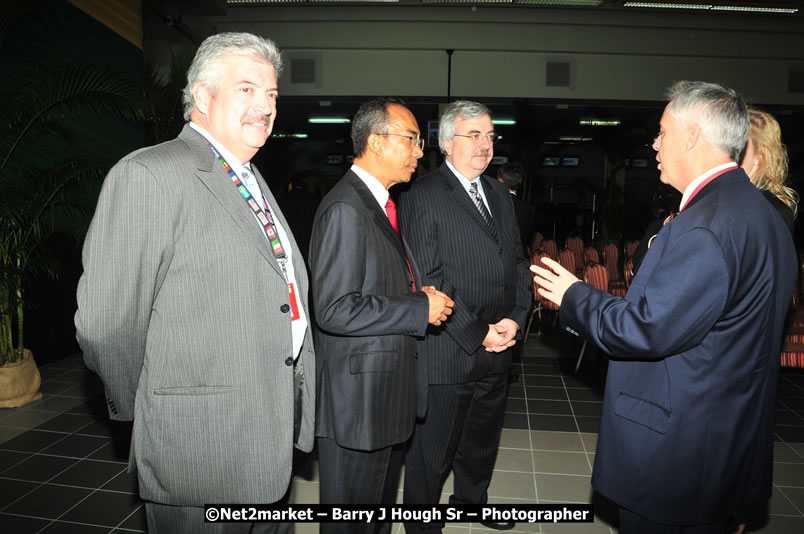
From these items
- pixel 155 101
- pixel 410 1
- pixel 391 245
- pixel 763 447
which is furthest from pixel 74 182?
pixel 410 1

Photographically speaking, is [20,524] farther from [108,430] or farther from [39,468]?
[108,430]

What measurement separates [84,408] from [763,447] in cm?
476

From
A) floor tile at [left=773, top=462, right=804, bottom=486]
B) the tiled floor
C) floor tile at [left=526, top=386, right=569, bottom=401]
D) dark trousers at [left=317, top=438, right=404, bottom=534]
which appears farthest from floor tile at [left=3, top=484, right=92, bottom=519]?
floor tile at [left=773, top=462, right=804, bottom=486]

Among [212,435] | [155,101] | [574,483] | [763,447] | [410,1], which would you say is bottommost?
[574,483]

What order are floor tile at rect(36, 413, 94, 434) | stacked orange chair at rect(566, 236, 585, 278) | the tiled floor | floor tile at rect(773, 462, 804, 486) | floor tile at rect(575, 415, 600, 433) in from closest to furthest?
the tiled floor < floor tile at rect(773, 462, 804, 486) < floor tile at rect(36, 413, 94, 434) < floor tile at rect(575, 415, 600, 433) < stacked orange chair at rect(566, 236, 585, 278)

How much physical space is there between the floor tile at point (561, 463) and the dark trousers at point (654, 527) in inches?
76.1

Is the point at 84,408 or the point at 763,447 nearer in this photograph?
the point at 763,447

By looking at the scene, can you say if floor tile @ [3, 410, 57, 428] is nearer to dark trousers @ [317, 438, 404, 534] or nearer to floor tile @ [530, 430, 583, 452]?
dark trousers @ [317, 438, 404, 534]

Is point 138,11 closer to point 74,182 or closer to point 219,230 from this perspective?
point 74,182

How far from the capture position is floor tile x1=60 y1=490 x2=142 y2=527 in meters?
2.88

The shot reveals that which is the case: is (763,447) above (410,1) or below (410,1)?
below

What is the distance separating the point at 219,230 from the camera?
4.75 ft

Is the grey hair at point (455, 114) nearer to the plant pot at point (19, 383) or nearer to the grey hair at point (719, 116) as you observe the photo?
the grey hair at point (719, 116)

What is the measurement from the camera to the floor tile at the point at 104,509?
114 inches
